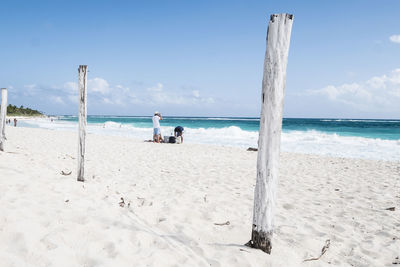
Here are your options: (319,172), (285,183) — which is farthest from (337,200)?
(319,172)

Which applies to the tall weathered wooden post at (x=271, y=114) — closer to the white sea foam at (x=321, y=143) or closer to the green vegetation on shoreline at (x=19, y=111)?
the white sea foam at (x=321, y=143)

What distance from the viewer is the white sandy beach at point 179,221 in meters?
2.76

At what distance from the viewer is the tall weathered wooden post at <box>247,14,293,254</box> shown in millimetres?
2822

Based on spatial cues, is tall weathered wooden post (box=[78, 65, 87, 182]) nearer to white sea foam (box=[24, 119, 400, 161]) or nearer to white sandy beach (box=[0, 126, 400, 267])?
white sandy beach (box=[0, 126, 400, 267])

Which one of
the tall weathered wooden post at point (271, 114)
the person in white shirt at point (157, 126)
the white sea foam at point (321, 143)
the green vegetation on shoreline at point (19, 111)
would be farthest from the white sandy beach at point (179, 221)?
the green vegetation on shoreline at point (19, 111)

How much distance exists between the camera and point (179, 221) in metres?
4.08

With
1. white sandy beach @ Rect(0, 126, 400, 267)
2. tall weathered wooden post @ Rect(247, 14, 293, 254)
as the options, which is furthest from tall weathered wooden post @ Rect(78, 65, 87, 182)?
tall weathered wooden post @ Rect(247, 14, 293, 254)

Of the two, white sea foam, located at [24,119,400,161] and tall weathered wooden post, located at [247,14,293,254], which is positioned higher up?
tall weathered wooden post, located at [247,14,293,254]

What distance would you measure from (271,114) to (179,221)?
221 centimetres

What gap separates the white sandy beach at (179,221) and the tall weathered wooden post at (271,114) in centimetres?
58

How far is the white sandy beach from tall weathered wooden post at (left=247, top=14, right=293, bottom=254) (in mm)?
584

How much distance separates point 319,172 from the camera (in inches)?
342

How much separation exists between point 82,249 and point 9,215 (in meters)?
1.03

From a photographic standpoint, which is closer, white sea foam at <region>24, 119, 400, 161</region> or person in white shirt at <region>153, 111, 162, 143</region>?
person in white shirt at <region>153, 111, 162, 143</region>
